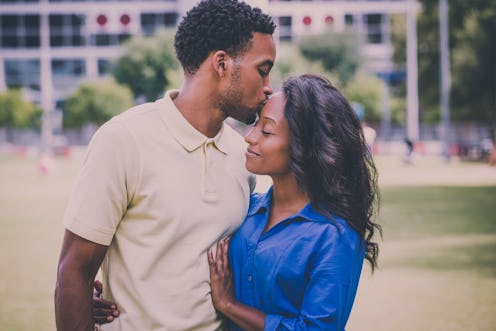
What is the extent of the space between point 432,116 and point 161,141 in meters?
50.4

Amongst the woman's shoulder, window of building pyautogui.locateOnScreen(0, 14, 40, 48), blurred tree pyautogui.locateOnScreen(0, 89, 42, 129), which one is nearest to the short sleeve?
the woman's shoulder

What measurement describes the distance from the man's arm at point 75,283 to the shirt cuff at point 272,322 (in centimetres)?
74

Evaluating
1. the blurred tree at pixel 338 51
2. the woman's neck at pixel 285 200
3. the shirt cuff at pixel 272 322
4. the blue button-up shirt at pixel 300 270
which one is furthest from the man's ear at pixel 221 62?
the blurred tree at pixel 338 51

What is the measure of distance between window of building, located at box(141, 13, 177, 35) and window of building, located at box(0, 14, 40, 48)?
1043cm

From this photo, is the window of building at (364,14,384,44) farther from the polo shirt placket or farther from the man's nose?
the polo shirt placket

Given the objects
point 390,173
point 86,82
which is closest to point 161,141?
point 390,173

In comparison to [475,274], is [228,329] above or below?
above

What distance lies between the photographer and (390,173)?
26562 mm

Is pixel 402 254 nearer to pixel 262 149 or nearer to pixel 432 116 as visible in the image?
pixel 262 149

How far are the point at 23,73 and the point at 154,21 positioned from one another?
45.6 ft

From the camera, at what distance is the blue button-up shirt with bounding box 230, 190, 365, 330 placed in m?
2.58

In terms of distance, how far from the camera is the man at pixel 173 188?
102 inches

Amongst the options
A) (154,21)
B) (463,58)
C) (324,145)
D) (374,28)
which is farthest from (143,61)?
(324,145)

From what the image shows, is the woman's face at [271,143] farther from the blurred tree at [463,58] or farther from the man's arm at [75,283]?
the blurred tree at [463,58]
